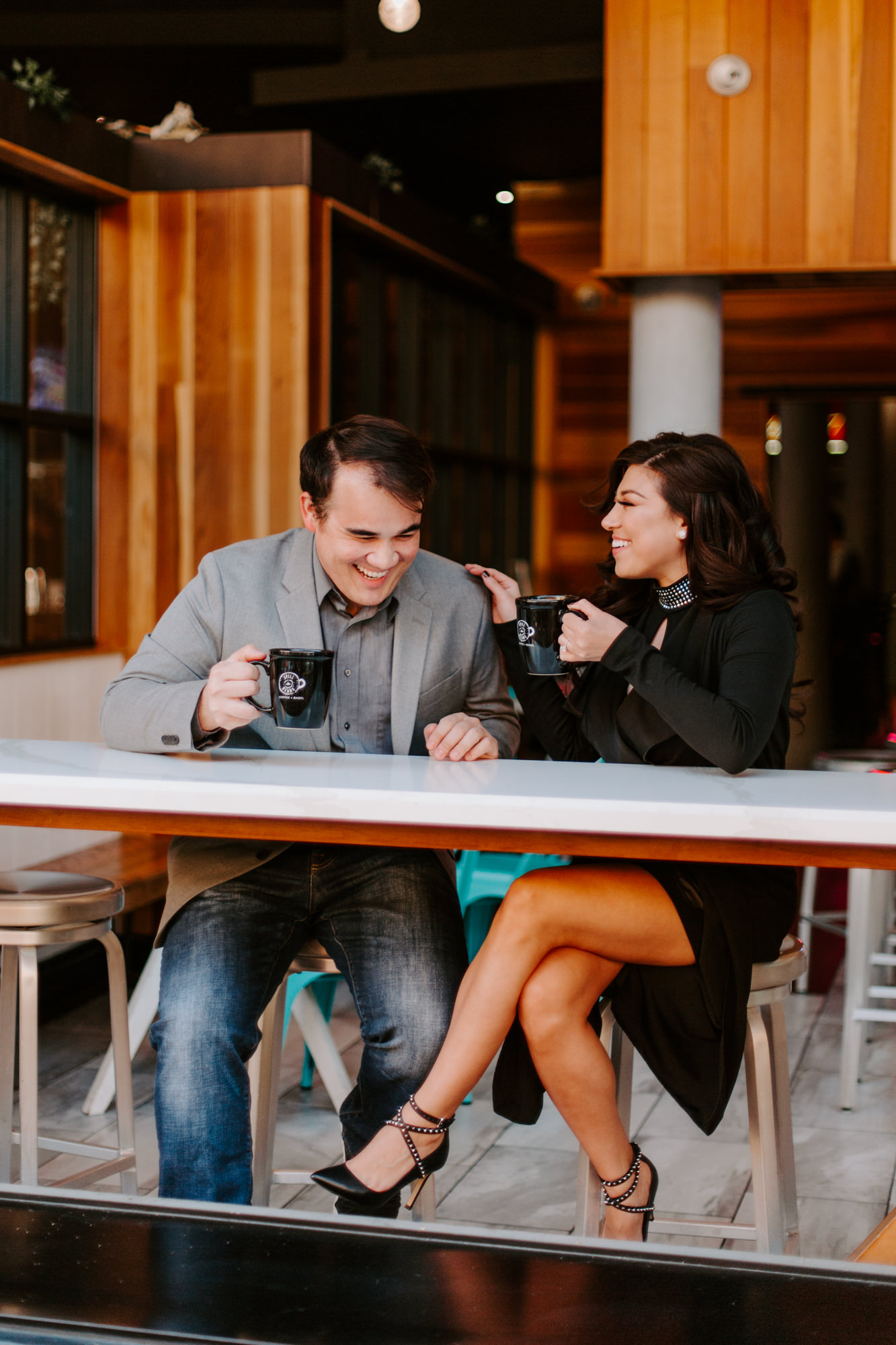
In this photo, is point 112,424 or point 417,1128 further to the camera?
point 112,424

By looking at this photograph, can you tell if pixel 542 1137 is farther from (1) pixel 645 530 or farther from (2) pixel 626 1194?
(1) pixel 645 530

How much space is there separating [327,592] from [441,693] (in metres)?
0.26

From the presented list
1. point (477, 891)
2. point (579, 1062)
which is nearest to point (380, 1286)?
point (579, 1062)

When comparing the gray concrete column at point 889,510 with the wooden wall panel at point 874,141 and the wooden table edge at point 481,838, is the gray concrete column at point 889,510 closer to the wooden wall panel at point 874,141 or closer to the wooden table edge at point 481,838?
the wooden wall panel at point 874,141

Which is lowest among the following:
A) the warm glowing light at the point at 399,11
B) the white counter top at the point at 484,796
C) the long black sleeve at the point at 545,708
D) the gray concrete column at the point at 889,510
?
the white counter top at the point at 484,796

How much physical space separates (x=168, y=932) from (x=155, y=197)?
146 inches


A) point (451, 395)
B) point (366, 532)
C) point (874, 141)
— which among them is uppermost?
point (874, 141)

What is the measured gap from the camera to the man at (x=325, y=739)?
1.96 meters

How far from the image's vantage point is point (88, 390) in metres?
5.00

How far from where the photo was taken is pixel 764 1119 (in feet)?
6.66

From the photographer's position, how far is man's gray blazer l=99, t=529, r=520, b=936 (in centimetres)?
210

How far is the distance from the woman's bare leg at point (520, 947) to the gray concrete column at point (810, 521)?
6.29 meters

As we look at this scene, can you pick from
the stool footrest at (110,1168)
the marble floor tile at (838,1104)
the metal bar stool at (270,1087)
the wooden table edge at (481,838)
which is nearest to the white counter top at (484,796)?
the wooden table edge at (481,838)

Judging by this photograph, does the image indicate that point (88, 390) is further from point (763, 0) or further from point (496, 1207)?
point (496, 1207)
